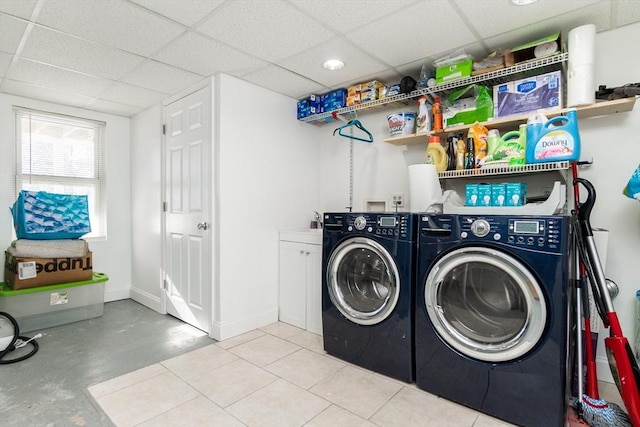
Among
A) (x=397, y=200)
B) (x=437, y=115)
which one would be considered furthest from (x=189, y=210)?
(x=437, y=115)

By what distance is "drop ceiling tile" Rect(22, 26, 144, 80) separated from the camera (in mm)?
2125

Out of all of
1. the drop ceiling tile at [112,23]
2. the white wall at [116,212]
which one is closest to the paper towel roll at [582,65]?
the drop ceiling tile at [112,23]

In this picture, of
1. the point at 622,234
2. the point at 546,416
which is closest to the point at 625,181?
the point at 622,234

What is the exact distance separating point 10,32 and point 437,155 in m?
2.83

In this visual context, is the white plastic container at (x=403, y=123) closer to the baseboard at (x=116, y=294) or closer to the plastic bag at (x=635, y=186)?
the plastic bag at (x=635, y=186)

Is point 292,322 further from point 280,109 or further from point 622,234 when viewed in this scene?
point 622,234

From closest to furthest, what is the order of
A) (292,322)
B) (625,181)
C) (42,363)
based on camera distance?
(625,181) → (42,363) → (292,322)

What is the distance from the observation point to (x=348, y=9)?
1800 millimetres

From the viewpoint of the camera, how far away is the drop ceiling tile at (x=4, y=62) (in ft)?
7.69

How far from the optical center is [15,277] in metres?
2.84

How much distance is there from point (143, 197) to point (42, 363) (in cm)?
186

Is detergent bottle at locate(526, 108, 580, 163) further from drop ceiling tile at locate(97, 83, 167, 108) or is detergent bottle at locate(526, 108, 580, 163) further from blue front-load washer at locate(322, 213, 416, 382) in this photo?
drop ceiling tile at locate(97, 83, 167, 108)

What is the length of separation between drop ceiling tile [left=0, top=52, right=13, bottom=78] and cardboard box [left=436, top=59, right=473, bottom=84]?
302cm

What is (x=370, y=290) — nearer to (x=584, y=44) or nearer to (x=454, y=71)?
(x=454, y=71)
